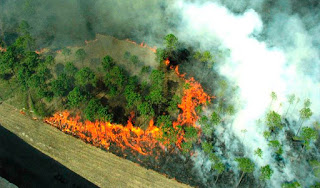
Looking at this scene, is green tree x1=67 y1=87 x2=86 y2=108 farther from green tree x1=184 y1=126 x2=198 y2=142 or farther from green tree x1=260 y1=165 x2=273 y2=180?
green tree x1=260 y1=165 x2=273 y2=180

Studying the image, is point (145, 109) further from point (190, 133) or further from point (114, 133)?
point (190, 133)

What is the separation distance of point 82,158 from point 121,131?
21.6 ft

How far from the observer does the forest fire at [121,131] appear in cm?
4859

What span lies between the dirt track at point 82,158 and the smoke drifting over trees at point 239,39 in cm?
800

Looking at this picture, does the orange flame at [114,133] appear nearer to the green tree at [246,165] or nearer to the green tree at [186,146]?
the green tree at [186,146]

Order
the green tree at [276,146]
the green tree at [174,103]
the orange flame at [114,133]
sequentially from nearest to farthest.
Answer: the green tree at [276,146]
the orange flame at [114,133]
the green tree at [174,103]

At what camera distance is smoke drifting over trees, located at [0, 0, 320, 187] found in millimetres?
48188

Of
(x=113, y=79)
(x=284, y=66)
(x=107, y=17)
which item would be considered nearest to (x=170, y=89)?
(x=113, y=79)

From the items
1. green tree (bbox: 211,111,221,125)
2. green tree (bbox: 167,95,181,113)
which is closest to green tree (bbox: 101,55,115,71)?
green tree (bbox: 167,95,181,113)

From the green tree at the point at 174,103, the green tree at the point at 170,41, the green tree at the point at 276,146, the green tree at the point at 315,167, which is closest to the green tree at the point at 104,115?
the green tree at the point at 174,103

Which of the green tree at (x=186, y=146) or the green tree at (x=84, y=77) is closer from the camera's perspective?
the green tree at (x=186, y=146)

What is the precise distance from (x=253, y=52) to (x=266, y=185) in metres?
23.8

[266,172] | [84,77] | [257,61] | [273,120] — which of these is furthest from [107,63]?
[266,172]

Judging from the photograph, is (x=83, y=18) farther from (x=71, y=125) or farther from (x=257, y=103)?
(x=257, y=103)
